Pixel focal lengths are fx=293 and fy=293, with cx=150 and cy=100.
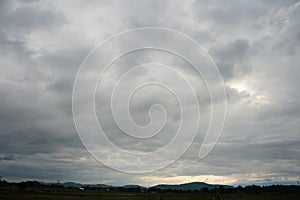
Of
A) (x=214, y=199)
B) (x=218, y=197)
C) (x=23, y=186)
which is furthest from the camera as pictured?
(x=23, y=186)

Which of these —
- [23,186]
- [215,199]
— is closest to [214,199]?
[215,199]

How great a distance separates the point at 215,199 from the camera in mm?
8555

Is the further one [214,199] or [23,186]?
[23,186]

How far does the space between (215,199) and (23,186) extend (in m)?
174

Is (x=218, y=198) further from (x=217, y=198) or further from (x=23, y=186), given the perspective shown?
(x=23, y=186)

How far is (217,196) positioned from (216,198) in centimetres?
22

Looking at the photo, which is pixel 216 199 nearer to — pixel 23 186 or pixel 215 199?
pixel 215 199

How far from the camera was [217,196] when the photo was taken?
8.22m

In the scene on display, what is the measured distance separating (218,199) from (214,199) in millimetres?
553

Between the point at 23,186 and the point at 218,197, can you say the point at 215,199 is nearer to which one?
the point at 218,197

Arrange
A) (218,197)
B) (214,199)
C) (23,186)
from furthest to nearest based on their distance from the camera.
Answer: (23,186), (214,199), (218,197)

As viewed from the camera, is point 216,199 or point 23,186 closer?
point 216,199

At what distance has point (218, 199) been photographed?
8133 mm

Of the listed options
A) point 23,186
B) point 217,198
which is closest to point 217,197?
point 217,198
